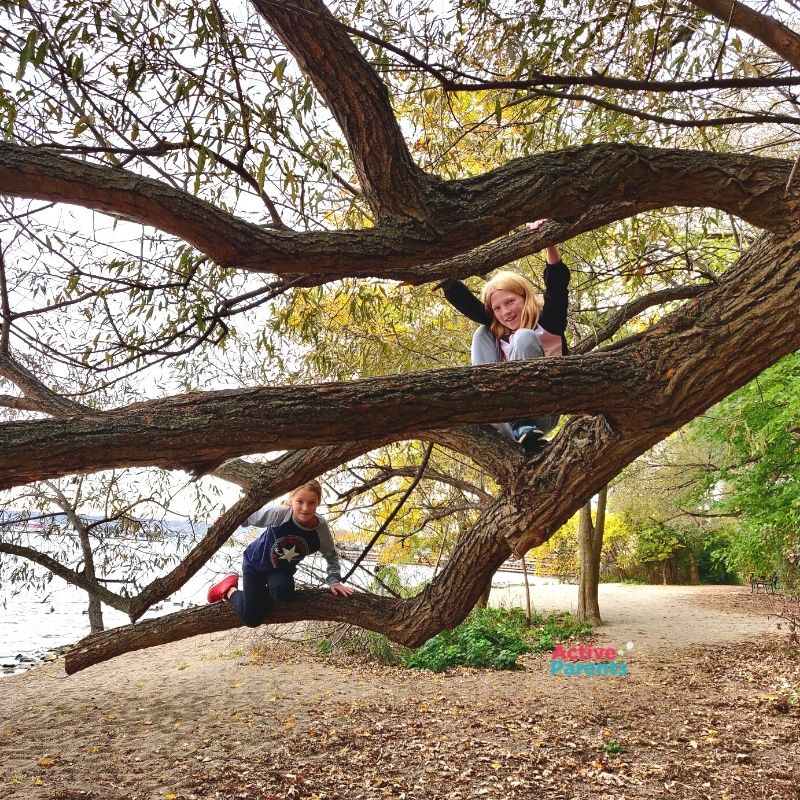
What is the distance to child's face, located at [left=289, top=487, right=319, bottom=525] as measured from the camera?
384cm

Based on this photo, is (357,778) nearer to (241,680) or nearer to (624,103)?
(241,680)

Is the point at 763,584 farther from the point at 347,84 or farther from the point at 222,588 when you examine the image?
the point at 347,84

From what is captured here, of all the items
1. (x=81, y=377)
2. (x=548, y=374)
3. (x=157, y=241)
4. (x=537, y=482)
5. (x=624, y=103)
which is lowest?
(x=537, y=482)

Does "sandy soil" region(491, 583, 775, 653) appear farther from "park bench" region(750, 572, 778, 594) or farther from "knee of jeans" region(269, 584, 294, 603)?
"knee of jeans" region(269, 584, 294, 603)

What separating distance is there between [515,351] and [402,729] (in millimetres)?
4517

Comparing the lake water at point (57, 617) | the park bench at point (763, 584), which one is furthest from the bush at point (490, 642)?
the park bench at point (763, 584)

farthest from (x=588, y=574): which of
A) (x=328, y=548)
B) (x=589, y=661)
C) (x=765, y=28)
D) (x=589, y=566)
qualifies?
(x=765, y=28)

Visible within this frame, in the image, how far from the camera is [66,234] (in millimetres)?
3906

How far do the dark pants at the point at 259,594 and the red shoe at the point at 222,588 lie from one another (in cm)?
20

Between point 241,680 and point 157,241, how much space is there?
21.6ft

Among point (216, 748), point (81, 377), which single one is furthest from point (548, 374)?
point (216, 748)

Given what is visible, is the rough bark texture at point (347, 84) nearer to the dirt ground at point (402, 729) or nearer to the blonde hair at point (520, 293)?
the blonde hair at point (520, 293)

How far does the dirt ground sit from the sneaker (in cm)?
278

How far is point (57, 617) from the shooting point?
1560 centimetres
